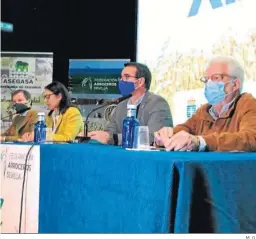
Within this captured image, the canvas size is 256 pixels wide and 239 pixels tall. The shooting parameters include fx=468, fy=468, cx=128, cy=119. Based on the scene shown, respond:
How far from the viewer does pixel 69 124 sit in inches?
97.2

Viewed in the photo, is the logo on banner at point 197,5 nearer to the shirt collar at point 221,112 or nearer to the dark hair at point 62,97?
the dark hair at point 62,97

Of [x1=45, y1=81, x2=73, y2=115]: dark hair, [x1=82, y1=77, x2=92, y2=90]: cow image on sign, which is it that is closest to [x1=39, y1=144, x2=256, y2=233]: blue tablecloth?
[x1=45, y1=81, x2=73, y2=115]: dark hair

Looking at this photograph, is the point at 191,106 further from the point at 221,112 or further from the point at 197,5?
the point at 221,112

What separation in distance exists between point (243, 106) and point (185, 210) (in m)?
0.75

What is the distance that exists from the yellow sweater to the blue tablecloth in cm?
111

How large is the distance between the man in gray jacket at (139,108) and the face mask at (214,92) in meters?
0.30

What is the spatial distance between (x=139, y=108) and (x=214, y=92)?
0.58 metres

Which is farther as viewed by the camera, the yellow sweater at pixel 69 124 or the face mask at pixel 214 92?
the yellow sweater at pixel 69 124

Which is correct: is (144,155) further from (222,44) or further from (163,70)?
(163,70)

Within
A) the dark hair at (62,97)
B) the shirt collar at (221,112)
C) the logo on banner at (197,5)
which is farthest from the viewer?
the logo on banner at (197,5)

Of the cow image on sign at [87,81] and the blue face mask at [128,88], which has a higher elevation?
the cow image on sign at [87,81]

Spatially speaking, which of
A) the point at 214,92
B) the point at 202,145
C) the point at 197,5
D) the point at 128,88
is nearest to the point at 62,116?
the point at 128,88

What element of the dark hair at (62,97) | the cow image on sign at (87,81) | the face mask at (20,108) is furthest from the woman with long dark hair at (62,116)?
the cow image on sign at (87,81)

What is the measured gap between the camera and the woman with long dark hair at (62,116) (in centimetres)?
244
